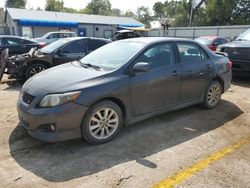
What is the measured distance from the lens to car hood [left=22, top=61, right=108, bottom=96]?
3533 millimetres

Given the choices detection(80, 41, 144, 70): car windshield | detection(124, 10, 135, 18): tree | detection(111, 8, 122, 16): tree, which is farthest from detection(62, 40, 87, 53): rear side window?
detection(111, 8, 122, 16): tree

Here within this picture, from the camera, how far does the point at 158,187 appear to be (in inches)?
111

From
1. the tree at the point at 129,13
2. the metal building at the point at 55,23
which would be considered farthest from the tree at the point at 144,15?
the metal building at the point at 55,23

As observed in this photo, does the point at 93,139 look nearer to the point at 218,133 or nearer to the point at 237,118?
the point at 218,133

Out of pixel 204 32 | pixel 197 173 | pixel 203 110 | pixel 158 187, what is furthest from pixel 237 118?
pixel 204 32

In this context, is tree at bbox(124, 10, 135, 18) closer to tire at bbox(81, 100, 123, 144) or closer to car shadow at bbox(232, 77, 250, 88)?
car shadow at bbox(232, 77, 250, 88)

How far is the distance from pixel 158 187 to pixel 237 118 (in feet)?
9.77

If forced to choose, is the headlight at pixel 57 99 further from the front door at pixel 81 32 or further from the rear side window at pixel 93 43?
the front door at pixel 81 32

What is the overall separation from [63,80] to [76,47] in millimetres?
4710

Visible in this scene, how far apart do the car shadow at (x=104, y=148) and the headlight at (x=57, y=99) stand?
709mm

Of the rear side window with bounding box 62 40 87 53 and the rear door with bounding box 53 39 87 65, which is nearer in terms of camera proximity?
the rear door with bounding box 53 39 87 65

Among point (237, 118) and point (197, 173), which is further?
point (237, 118)

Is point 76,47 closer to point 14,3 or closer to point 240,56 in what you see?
point 240,56

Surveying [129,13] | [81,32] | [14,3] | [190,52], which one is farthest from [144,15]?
[190,52]
